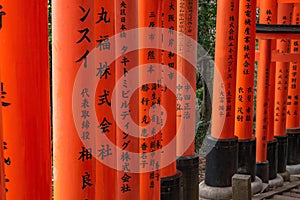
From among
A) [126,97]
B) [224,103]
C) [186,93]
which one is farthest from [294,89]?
[126,97]

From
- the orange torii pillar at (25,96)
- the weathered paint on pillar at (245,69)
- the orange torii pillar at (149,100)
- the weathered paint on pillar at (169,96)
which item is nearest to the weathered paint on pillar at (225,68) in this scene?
the weathered paint on pillar at (245,69)

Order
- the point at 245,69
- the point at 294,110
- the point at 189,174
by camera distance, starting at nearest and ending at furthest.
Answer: the point at 189,174
the point at 245,69
the point at 294,110

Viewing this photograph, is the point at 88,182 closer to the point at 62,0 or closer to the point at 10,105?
the point at 10,105

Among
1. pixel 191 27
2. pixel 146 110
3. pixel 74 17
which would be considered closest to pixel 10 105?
pixel 74 17

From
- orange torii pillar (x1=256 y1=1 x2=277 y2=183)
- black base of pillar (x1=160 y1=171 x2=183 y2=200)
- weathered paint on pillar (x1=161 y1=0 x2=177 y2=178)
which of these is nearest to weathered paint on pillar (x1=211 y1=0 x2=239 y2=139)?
orange torii pillar (x1=256 y1=1 x2=277 y2=183)

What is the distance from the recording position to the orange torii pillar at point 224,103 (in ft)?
18.2

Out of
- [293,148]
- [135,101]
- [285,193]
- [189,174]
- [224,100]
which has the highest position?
[135,101]

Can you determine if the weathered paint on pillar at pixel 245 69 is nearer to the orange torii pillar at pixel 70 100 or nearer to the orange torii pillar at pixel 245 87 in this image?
the orange torii pillar at pixel 245 87

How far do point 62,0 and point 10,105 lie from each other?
701 mm

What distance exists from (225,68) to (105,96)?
110 inches

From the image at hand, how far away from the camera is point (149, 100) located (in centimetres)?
407

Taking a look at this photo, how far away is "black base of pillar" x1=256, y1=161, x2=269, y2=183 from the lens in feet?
21.0

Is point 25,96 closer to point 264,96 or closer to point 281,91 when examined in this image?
point 264,96

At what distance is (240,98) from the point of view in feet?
19.7
